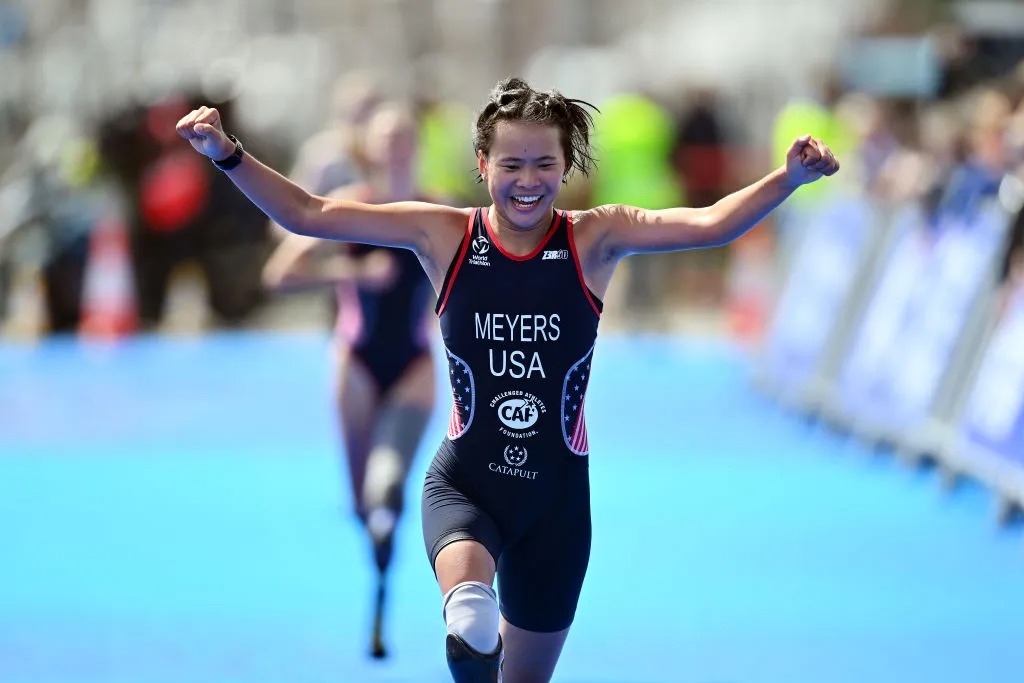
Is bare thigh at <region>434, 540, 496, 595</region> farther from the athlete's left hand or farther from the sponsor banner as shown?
the sponsor banner

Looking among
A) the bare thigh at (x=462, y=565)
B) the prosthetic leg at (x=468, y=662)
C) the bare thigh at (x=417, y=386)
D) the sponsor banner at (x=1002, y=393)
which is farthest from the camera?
the sponsor banner at (x=1002, y=393)

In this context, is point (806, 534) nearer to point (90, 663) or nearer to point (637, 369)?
point (90, 663)

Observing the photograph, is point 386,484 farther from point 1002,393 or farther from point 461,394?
point 1002,393

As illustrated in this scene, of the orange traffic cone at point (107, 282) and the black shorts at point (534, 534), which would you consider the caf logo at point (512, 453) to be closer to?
the black shorts at point (534, 534)

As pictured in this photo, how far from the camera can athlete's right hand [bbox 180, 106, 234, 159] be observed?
4.34 metres

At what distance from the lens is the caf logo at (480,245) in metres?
4.57

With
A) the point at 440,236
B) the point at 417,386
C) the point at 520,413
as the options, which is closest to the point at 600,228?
the point at 440,236

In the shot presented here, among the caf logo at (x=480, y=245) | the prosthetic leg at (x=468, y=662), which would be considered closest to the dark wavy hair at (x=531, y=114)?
the caf logo at (x=480, y=245)

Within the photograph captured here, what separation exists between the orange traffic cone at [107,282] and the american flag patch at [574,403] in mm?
13907

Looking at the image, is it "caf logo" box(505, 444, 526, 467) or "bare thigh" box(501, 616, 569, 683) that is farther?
"bare thigh" box(501, 616, 569, 683)

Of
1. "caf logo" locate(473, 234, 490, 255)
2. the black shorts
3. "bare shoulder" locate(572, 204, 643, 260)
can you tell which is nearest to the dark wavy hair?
"bare shoulder" locate(572, 204, 643, 260)

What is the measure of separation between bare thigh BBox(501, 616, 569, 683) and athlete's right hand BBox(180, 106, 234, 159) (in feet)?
5.74

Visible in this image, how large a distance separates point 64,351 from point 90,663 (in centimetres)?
1149

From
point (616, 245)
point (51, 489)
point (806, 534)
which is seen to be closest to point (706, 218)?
point (616, 245)
